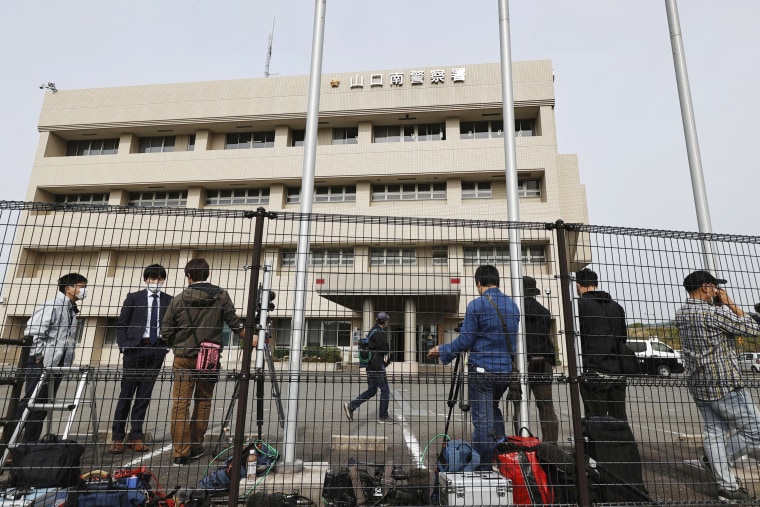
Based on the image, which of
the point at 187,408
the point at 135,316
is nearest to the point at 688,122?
the point at 187,408

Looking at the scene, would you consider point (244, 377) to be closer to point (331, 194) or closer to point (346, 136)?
point (331, 194)

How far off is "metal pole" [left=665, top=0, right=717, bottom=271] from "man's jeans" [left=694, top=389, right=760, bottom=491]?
3.00 meters

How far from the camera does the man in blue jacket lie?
3.53 m

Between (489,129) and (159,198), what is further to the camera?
(159,198)

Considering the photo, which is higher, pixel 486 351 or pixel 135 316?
pixel 135 316

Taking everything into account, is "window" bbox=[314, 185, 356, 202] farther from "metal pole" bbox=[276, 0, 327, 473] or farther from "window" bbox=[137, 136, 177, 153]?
"metal pole" bbox=[276, 0, 327, 473]

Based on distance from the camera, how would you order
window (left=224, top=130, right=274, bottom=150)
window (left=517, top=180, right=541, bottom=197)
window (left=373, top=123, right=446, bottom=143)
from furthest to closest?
1. window (left=224, top=130, right=274, bottom=150)
2. window (left=373, top=123, right=446, bottom=143)
3. window (left=517, top=180, right=541, bottom=197)

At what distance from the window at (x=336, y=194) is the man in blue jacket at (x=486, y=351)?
25300 mm

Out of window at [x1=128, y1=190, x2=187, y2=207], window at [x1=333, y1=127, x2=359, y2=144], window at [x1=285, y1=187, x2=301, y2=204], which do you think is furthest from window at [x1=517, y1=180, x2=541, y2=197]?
window at [x1=128, y1=190, x2=187, y2=207]

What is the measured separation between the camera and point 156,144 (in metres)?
31.4

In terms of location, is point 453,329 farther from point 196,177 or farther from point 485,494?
point 196,177

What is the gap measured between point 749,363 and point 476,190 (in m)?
25.0

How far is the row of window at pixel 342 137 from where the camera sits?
28688mm

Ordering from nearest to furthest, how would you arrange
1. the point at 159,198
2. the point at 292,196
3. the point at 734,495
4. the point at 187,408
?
the point at 734,495, the point at 187,408, the point at 292,196, the point at 159,198
